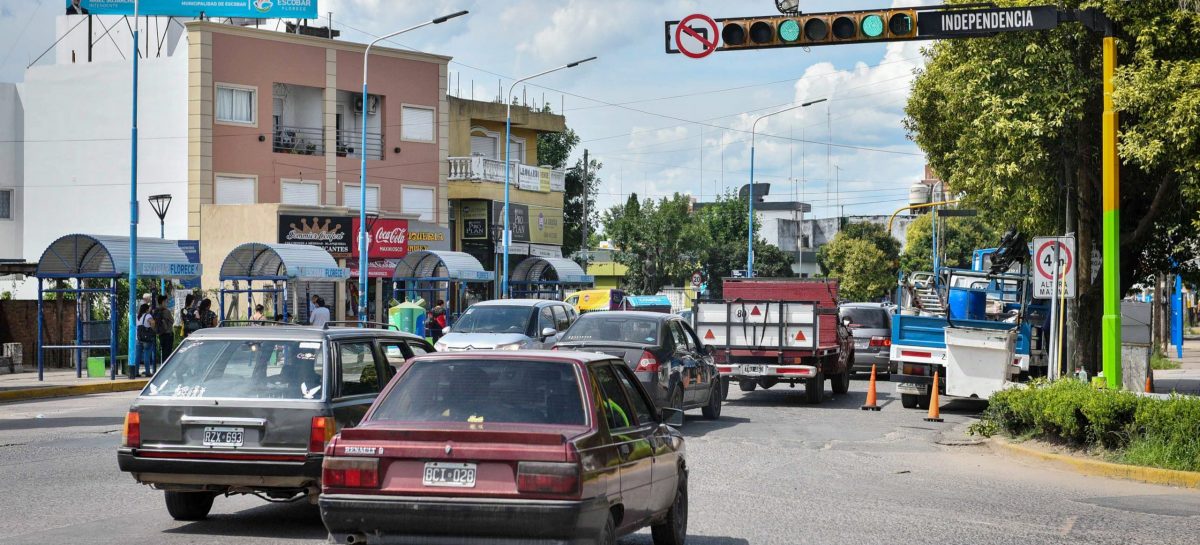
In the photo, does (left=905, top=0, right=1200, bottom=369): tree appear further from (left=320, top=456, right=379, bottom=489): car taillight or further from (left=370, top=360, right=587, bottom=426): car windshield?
(left=320, top=456, right=379, bottom=489): car taillight

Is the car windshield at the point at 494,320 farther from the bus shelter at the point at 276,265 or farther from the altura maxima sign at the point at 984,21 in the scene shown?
the bus shelter at the point at 276,265

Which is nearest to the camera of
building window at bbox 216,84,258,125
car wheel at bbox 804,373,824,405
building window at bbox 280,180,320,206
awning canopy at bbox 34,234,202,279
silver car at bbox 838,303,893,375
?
car wheel at bbox 804,373,824,405

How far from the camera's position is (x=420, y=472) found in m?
6.74

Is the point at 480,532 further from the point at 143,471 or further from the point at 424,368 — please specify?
the point at 143,471

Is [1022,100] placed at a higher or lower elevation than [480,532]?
higher

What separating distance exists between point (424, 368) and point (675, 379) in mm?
10230

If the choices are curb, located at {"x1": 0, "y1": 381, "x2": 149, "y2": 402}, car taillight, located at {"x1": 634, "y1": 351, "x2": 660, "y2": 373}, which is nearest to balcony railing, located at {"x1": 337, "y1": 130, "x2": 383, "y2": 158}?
curb, located at {"x1": 0, "y1": 381, "x2": 149, "y2": 402}

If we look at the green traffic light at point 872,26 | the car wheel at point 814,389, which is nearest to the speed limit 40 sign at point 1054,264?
the green traffic light at point 872,26

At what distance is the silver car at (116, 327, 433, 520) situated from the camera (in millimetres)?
9031

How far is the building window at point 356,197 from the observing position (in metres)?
46.7

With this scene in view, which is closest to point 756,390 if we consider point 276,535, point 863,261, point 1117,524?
point 1117,524

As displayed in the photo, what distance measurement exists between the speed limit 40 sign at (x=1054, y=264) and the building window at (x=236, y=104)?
32360 mm

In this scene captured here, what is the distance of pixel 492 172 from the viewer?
5256 cm

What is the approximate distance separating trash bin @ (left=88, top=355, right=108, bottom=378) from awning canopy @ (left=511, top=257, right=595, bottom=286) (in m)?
19.4
